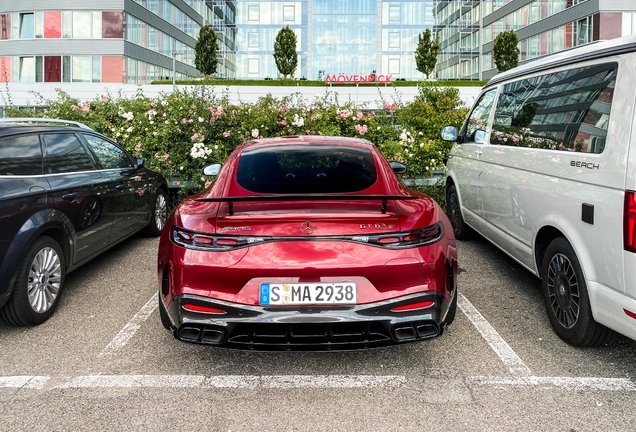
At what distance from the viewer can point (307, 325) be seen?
2834 millimetres

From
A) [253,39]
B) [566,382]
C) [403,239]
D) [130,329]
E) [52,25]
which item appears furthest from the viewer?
[253,39]

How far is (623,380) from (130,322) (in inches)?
133

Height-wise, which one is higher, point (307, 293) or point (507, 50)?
point (507, 50)

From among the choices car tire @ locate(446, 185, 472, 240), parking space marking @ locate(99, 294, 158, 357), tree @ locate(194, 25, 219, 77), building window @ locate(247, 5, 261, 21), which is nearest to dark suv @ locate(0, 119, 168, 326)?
parking space marking @ locate(99, 294, 158, 357)

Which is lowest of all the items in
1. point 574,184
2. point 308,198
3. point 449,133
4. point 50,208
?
point 50,208

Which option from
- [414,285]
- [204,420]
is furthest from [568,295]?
[204,420]

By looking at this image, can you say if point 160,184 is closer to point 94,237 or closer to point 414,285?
point 94,237

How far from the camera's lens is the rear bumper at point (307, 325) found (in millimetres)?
2818

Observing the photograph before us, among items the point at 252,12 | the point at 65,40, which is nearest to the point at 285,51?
the point at 65,40

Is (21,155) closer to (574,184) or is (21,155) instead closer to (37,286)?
(37,286)

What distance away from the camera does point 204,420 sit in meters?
2.70

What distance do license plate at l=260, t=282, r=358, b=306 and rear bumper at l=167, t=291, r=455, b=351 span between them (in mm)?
36

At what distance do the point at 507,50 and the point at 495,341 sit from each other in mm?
45065

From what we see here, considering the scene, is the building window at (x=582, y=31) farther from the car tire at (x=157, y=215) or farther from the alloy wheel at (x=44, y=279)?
the alloy wheel at (x=44, y=279)
